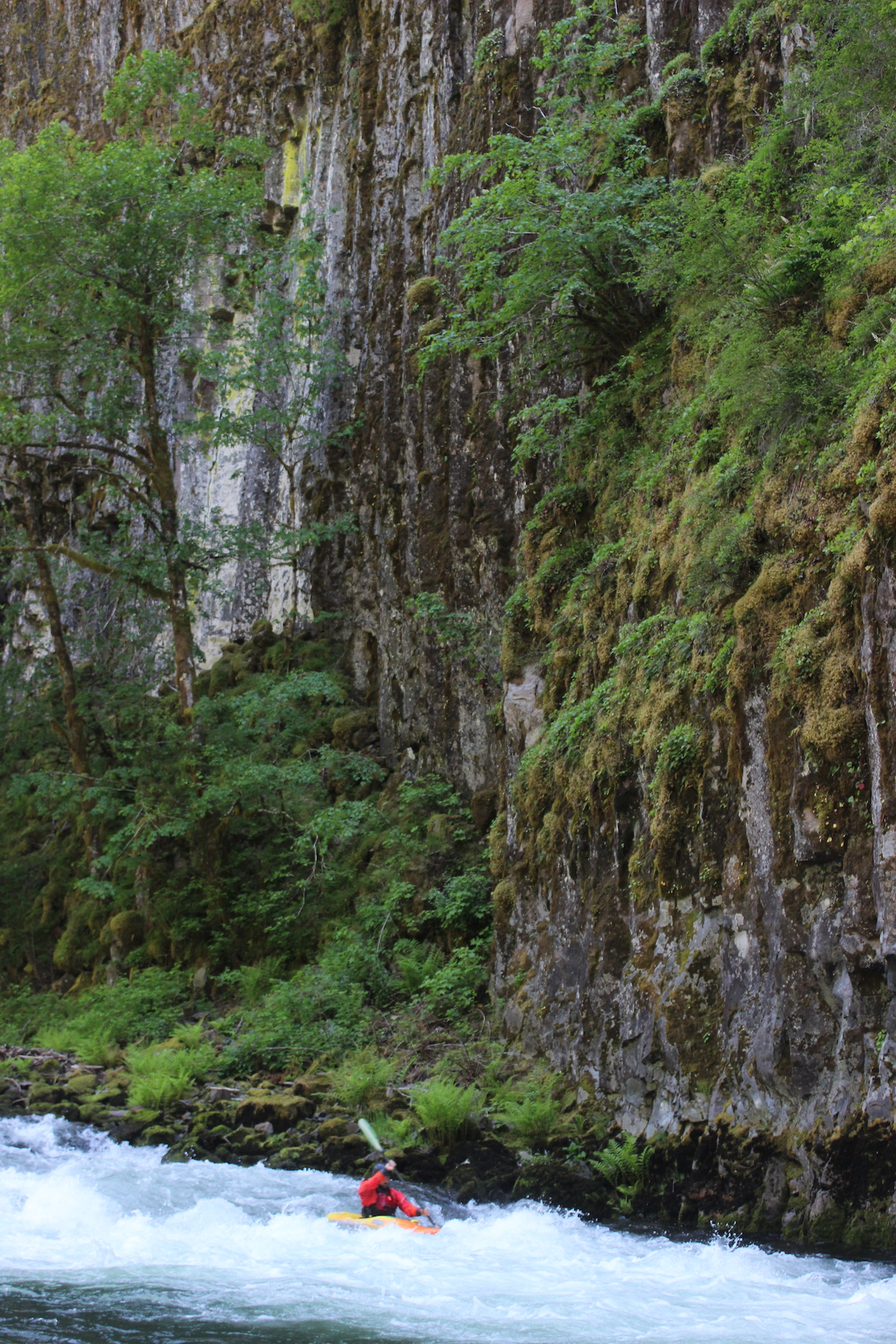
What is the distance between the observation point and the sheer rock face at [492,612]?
659cm

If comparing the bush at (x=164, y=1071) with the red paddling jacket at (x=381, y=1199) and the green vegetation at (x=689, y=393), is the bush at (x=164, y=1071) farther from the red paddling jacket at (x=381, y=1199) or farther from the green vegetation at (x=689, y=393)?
the green vegetation at (x=689, y=393)

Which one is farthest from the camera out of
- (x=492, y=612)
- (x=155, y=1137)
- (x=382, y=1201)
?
(x=492, y=612)

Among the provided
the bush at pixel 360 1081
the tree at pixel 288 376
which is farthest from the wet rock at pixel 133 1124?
the tree at pixel 288 376

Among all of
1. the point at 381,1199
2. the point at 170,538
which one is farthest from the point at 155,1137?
the point at 170,538

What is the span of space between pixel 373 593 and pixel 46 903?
26.4 ft

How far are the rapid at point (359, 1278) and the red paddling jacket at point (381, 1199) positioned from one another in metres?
0.27

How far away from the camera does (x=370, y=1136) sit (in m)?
9.31

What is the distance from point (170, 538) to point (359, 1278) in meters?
12.1

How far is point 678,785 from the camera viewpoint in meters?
8.20

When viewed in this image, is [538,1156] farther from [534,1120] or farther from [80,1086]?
[80,1086]

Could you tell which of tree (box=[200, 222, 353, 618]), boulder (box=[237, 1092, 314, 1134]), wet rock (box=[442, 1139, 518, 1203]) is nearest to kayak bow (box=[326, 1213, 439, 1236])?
wet rock (box=[442, 1139, 518, 1203])

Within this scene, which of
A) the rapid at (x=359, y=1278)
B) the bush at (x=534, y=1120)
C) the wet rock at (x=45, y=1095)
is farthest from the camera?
the wet rock at (x=45, y=1095)

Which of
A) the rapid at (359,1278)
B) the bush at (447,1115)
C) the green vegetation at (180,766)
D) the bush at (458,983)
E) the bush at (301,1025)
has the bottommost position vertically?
the rapid at (359,1278)

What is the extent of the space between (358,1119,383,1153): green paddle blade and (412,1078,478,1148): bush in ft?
1.50
